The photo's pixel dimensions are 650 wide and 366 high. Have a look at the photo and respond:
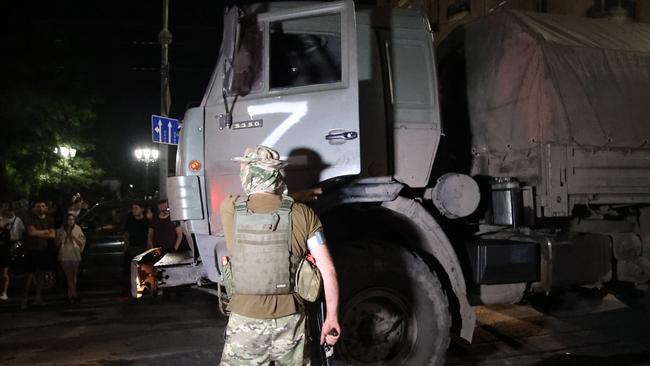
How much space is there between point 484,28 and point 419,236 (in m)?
2.36

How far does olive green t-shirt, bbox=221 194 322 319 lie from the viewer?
2.67 m

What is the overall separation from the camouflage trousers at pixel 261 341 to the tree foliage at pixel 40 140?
52.2ft

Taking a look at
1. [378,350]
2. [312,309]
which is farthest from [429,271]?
[312,309]

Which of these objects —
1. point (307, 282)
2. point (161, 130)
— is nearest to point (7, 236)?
point (161, 130)

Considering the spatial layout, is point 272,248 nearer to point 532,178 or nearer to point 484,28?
point 532,178

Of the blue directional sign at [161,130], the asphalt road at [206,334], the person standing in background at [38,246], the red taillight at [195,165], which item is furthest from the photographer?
the blue directional sign at [161,130]

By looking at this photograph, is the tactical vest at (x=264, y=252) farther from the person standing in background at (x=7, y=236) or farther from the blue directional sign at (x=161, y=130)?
the blue directional sign at (x=161, y=130)

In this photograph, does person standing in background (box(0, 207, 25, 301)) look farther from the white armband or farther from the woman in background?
the white armband

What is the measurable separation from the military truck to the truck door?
11 mm

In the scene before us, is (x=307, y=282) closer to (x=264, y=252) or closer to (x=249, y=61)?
(x=264, y=252)

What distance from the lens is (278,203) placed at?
2.74 meters

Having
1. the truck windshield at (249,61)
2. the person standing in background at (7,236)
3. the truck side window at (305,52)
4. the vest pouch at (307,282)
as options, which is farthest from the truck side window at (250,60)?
the person standing in background at (7,236)

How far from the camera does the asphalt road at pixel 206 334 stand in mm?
5273

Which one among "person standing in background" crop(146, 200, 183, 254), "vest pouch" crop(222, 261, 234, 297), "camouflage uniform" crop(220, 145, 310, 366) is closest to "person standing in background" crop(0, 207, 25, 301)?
"person standing in background" crop(146, 200, 183, 254)
